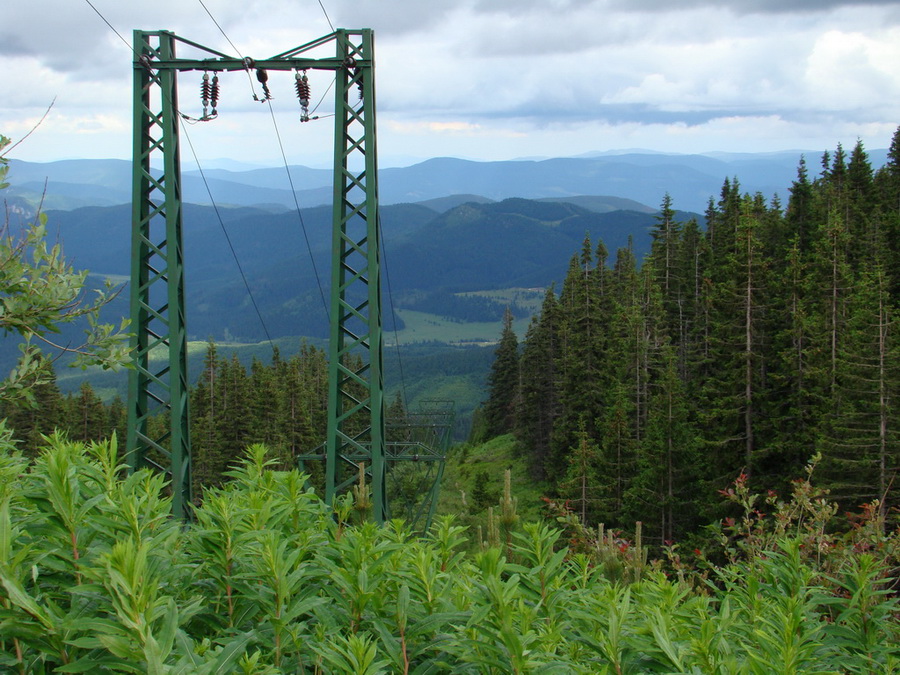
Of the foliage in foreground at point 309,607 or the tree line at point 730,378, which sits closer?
the foliage in foreground at point 309,607

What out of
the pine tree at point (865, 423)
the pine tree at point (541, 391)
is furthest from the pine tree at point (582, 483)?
the pine tree at point (541, 391)

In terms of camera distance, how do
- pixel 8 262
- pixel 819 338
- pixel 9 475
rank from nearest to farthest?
pixel 9 475, pixel 8 262, pixel 819 338

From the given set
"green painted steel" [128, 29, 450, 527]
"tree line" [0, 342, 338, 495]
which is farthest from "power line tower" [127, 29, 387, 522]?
"tree line" [0, 342, 338, 495]

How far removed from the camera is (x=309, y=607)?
3.15 m

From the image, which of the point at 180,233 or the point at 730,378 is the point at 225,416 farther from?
the point at 180,233

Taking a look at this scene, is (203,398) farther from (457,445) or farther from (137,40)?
(137,40)

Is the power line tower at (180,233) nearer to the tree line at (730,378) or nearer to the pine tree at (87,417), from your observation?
the tree line at (730,378)

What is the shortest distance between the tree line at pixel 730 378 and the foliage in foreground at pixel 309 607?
36.2 ft

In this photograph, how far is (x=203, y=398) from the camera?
67125 mm

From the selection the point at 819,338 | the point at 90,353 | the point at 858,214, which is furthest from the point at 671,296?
the point at 90,353

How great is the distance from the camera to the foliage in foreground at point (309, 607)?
2678 millimetres

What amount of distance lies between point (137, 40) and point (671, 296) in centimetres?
5437

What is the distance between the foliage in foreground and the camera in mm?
2678

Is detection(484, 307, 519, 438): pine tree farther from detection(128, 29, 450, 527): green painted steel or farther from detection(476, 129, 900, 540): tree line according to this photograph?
detection(128, 29, 450, 527): green painted steel
